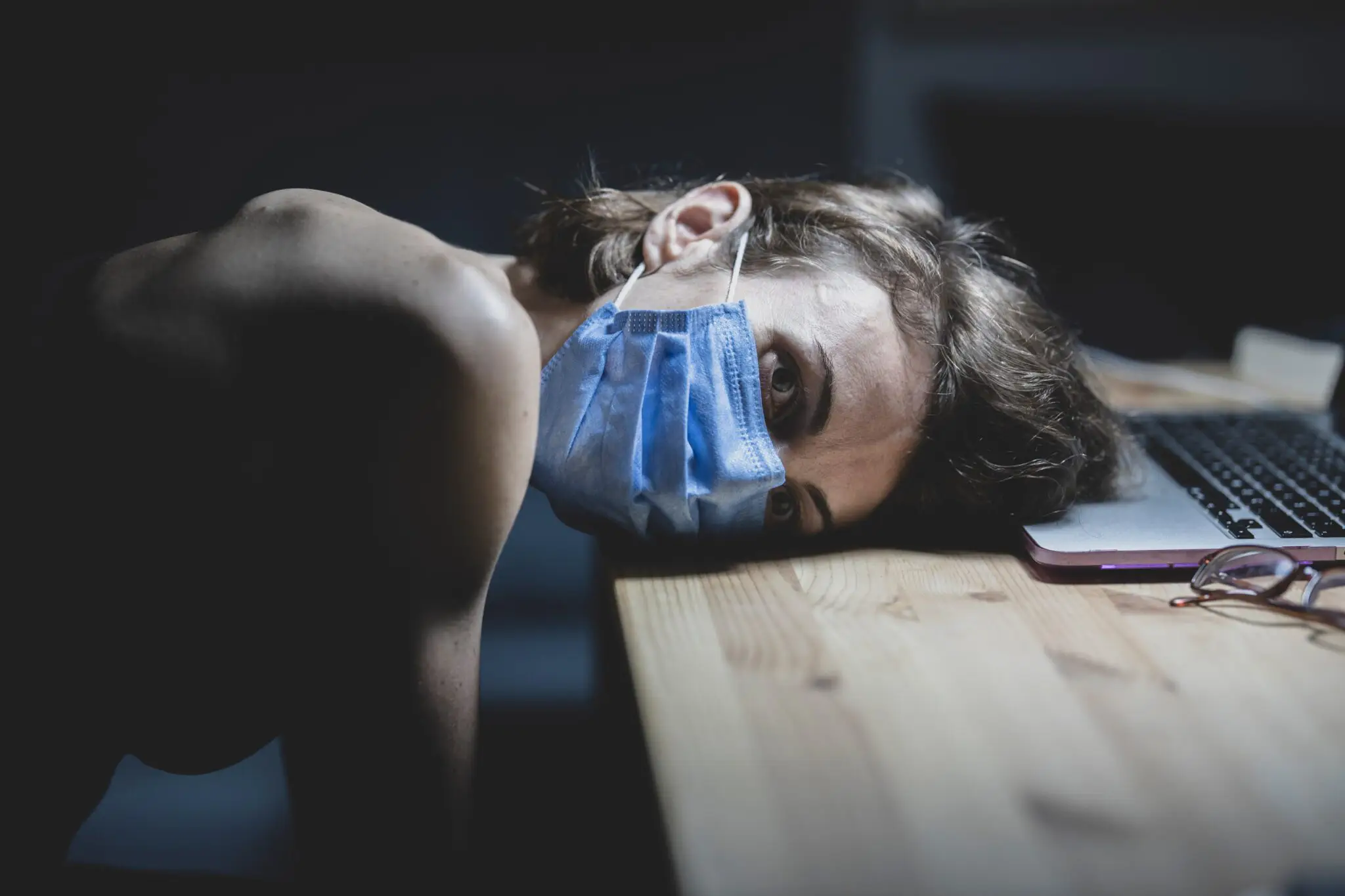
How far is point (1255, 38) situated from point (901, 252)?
1198mm

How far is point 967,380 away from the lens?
1.00m

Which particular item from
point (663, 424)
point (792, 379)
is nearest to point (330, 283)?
point (663, 424)

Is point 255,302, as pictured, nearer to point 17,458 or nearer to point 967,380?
point 17,458

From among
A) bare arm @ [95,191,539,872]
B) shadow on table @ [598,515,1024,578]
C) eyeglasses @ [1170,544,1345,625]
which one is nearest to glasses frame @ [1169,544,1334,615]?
eyeglasses @ [1170,544,1345,625]

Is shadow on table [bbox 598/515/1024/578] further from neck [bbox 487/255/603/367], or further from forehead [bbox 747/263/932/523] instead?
neck [bbox 487/255/603/367]

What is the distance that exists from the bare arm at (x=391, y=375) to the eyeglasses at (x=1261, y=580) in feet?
1.85

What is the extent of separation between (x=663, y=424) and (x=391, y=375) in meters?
0.27

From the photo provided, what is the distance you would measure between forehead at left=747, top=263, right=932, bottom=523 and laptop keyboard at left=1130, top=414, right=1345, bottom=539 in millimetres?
309

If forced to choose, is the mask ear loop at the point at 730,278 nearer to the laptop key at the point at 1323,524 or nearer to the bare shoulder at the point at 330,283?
the bare shoulder at the point at 330,283

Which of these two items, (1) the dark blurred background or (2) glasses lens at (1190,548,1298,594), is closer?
(2) glasses lens at (1190,548,1298,594)

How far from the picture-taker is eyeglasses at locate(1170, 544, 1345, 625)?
867 mm

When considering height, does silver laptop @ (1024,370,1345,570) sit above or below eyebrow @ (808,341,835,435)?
below

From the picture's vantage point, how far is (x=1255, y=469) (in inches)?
44.9

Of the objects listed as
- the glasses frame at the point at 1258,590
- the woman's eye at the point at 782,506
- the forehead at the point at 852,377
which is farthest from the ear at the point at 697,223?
the glasses frame at the point at 1258,590
